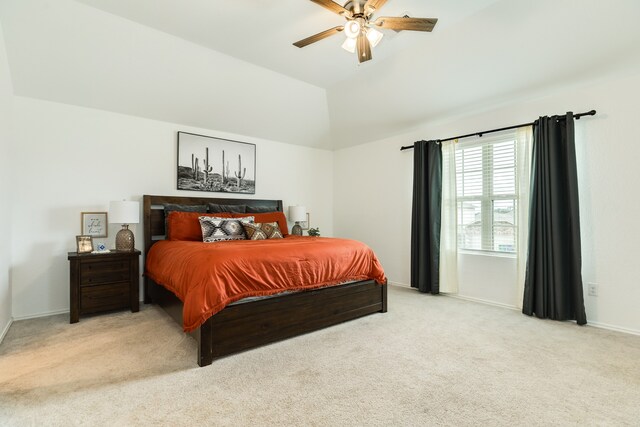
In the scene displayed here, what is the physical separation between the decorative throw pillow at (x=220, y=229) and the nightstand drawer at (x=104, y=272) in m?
0.86

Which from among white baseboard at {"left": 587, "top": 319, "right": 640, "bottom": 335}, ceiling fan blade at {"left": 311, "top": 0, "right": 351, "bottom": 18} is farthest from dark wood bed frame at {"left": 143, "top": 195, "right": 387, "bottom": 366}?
ceiling fan blade at {"left": 311, "top": 0, "right": 351, "bottom": 18}

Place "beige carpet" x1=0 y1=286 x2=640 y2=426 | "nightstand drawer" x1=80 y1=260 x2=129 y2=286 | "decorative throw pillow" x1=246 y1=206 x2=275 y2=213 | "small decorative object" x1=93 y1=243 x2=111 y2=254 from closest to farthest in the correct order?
1. "beige carpet" x1=0 y1=286 x2=640 y2=426
2. "nightstand drawer" x1=80 y1=260 x2=129 y2=286
3. "small decorative object" x1=93 y1=243 x2=111 y2=254
4. "decorative throw pillow" x1=246 y1=206 x2=275 y2=213

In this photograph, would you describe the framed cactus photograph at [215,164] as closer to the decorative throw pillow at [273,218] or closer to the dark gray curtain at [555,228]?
the decorative throw pillow at [273,218]

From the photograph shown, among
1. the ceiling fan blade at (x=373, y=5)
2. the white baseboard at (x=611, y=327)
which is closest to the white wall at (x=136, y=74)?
the ceiling fan blade at (x=373, y=5)

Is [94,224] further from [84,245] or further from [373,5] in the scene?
[373,5]

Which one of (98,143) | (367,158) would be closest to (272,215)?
(367,158)

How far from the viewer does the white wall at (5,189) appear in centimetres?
277

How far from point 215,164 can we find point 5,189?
87.7 inches

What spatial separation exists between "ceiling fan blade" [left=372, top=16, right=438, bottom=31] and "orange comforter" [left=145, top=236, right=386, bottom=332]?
6.31 feet

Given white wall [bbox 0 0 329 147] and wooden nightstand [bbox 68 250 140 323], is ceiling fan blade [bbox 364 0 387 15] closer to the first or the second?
white wall [bbox 0 0 329 147]

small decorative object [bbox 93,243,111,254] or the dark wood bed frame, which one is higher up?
small decorative object [bbox 93,243,111,254]

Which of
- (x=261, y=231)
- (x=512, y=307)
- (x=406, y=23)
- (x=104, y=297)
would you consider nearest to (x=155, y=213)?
(x=104, y=297)

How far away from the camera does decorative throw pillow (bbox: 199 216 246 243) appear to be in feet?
12.2

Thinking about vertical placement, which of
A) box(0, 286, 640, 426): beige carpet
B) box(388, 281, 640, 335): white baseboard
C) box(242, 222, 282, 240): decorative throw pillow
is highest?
box(242, 222, 282, 240): decorative throw pillow
